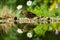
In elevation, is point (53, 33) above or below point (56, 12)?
below

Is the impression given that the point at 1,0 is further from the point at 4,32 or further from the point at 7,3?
the point at 4,32

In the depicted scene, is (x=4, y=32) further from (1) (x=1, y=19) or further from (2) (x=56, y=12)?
(2) (x=56, y=12)

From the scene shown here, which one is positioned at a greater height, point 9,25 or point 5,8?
point 5,8

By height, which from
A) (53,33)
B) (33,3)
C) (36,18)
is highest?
(33,3)

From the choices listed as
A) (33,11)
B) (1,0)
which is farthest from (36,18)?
(1,0)

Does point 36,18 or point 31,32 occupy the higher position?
point 36,18

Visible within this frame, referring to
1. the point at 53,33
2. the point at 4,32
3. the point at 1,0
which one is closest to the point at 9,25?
the point at 4,32

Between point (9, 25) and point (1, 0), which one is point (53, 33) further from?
point (1, 0)

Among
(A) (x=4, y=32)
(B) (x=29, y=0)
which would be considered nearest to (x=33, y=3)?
(B) (x=29, y=0)
